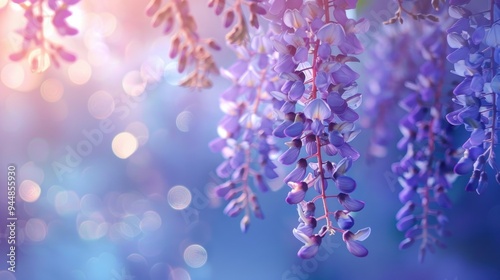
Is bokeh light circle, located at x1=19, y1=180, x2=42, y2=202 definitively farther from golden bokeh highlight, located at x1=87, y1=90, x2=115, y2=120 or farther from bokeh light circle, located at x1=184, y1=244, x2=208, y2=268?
bokeh light circle, located at x1=184, y1=244, x2=208, y2=268

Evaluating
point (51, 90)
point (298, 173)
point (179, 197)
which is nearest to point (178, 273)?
point (179, 197)

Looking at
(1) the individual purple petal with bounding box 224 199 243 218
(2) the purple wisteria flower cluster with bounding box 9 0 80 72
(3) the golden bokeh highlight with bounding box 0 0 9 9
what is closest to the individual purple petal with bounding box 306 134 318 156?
(1) the individual purple petal with bounding box 224 199 243 218

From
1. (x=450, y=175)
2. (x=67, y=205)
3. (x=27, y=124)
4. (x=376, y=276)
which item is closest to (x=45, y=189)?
(x=67, y=205)

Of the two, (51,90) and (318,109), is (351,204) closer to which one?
(318,109)

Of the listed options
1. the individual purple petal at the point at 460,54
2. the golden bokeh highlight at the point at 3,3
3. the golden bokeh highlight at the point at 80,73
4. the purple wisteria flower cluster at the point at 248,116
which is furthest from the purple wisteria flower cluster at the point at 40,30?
the golden bokeh highlight at the point at 80,73

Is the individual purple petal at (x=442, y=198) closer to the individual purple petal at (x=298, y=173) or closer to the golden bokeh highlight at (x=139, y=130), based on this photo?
the individual purple petal at (x=298, y=173)

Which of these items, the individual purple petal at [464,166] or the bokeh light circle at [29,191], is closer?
the individual purple petal at [464,166]
